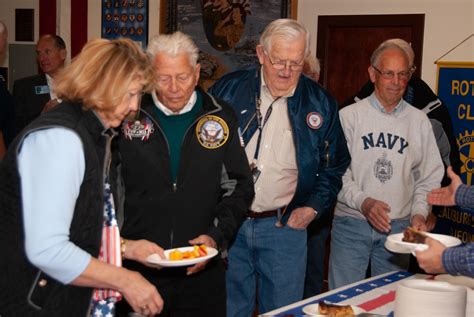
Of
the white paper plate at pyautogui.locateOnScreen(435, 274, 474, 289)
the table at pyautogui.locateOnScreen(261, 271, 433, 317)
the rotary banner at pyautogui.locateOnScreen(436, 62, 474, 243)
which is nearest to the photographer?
the table at pyautogui.locateOnScreen(261, 271, 433, 317)

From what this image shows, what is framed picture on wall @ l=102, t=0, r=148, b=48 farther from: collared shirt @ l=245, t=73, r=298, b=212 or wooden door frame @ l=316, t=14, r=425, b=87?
collared shirt @ l=245, t=73, r=298, b=212

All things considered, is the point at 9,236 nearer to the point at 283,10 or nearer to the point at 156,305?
the point at 156,305

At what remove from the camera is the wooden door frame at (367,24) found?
5.36 meters

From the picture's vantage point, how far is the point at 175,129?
8.79 feet

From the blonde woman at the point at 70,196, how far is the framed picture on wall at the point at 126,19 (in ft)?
15.7

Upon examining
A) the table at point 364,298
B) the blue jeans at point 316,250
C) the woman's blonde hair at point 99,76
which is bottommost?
the blue jeans at point 316,250

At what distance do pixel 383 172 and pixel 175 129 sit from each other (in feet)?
3.73

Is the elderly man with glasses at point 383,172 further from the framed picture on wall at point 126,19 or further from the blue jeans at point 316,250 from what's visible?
the framed picture on wall at point 126,19

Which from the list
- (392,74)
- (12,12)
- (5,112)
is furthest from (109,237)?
(12,12)

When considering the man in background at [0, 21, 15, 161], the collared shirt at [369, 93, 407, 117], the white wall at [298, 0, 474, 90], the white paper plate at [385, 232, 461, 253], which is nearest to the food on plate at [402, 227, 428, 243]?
the white paper plate at [385, 232, 461, 253]

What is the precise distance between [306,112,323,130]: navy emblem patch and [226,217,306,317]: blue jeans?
17.0 inches

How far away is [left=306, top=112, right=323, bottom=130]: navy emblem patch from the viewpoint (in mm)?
3038

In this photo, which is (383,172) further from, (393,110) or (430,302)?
(430,302)

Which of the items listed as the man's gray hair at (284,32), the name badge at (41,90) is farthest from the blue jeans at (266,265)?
the name badge at (41,90)
